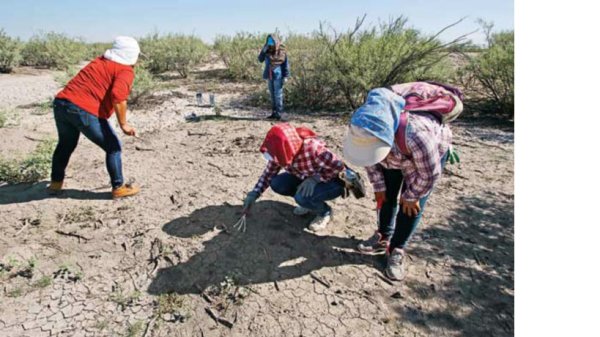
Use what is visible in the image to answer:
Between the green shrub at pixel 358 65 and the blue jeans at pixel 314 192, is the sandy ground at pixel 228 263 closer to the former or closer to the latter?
the blue jeans at pixel 314 192

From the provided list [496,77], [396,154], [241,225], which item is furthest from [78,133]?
[496,77]

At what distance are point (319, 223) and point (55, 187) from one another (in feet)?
8.27

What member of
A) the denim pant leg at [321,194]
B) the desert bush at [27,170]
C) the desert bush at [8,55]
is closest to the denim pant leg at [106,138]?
the desert bush at [27,170]

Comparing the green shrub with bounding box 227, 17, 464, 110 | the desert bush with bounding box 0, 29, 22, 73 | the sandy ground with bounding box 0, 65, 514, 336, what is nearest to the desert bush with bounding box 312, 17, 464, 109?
the green shrub with bounding box 227, 17, 464, 110

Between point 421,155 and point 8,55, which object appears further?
point 8,55

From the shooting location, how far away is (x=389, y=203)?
247cm

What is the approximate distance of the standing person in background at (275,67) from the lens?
6.20m

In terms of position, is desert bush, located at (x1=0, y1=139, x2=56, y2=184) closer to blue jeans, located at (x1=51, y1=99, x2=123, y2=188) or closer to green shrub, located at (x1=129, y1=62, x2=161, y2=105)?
blue jeans, located at (x1=51, y1=99, x2=123, y2=188)

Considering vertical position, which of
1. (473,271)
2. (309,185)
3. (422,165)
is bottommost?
(473,271)

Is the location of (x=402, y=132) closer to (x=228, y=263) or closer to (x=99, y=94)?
(x=228, y=263)

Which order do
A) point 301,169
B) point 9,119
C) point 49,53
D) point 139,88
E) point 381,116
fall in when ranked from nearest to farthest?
point 381,116 → point 301,169 → point 9,119 → point 139,88 → point 49,53

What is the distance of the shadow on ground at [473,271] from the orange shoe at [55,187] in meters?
3.17

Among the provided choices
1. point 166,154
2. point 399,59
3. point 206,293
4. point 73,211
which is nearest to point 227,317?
point 206,293

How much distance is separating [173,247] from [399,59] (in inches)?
205
